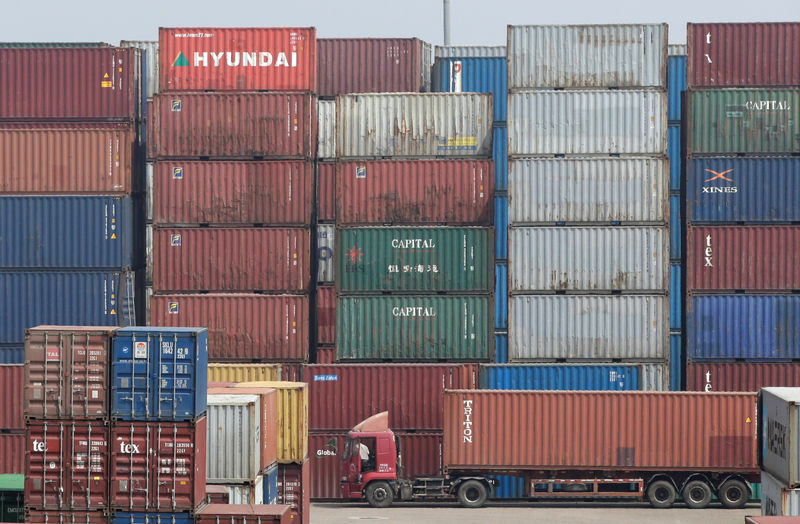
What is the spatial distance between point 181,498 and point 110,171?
1967 cm

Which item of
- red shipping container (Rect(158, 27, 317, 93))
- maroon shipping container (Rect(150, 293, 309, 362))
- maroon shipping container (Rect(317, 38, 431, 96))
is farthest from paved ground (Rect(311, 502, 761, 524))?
maroon shipping container (Rect(317, 38, 431, 96))

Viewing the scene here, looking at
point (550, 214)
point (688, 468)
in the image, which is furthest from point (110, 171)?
point (688, 468)

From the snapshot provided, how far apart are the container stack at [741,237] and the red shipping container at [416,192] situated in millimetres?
7020

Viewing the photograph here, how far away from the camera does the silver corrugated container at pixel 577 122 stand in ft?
138

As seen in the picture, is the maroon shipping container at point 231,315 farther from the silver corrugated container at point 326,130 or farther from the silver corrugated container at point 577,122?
the silver corrugated container at point 577,122

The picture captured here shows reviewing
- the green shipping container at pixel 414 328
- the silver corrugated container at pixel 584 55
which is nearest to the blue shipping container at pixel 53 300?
the green shipping container at pixel 414 328

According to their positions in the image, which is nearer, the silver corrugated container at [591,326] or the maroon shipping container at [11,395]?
the maroon shipping container at [11,395]

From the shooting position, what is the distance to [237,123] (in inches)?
1663

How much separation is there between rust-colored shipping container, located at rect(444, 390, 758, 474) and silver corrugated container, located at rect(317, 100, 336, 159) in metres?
10.7

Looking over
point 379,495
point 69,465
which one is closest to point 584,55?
point 379,495

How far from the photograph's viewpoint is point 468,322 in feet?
137

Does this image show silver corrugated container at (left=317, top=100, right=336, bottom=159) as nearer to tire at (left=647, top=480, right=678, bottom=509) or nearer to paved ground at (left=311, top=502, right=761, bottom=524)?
paved ground at (left=311, top=502, right=761, bottom=524)

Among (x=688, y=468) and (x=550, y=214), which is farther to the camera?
(x=550, y=214)

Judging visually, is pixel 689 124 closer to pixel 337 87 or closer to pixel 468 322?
pixel 468 322
